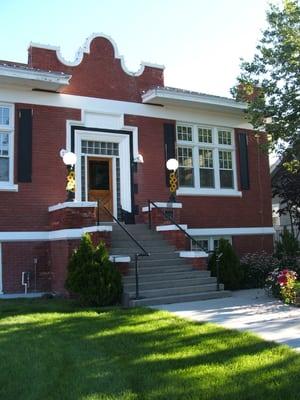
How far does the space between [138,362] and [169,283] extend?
5910 mm

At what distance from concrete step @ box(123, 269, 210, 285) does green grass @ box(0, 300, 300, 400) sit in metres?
2.72

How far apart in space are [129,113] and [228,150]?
411 cm

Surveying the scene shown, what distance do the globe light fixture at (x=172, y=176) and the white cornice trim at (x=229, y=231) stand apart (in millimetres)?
1526

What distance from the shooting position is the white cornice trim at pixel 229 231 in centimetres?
1691

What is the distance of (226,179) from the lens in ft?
59.3

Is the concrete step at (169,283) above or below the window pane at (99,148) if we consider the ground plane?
below

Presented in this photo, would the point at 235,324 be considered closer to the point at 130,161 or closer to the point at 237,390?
the point at 237,390

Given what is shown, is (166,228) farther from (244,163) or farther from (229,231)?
(244,163)

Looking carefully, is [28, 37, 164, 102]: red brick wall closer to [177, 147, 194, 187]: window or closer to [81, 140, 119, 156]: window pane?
[81, 140, 119, 156]: window pane

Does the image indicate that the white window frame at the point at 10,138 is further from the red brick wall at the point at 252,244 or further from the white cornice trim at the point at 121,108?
the red brick wall at the point at 252,244

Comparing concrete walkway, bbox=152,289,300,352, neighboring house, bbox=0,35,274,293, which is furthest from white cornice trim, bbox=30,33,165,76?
concrete walkway, bbox=152,289,300,352

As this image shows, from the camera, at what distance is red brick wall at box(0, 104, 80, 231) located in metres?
13.8

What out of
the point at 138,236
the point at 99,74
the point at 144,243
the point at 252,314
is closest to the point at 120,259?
the point at 144,243

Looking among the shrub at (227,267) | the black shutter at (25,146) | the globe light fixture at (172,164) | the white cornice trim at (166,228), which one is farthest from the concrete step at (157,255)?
the black shutter at (25,146)
